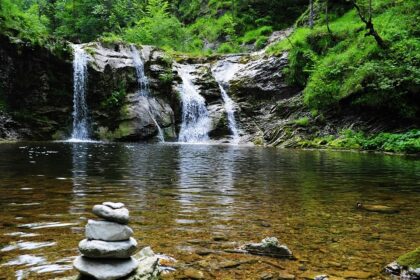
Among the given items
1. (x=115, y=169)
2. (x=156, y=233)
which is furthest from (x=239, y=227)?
(x=115, y=169)

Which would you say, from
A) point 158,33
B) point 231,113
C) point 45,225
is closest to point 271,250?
point 45,225

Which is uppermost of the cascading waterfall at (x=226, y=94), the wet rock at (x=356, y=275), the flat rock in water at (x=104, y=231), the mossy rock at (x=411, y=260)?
the cascading waterfall at (x=226, y=94)

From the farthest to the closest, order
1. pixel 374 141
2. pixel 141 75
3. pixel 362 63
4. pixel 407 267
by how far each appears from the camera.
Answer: pixel 141 75 → pixel 362 63 → pixel 374 141 → pixel 407 267

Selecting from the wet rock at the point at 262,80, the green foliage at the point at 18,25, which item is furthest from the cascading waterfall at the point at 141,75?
the wet rock at the point at 262,80

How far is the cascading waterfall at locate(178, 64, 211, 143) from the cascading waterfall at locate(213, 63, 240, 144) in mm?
1765

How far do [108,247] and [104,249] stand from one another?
1.7 inches

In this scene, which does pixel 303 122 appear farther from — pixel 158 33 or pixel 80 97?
pixel 158 33

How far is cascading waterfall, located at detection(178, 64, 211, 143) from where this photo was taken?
3172cm

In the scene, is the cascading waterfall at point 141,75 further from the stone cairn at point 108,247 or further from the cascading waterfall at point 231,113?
the stone cairn at point 108,247

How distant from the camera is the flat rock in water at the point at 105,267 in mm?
3422

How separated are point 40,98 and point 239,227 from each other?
89.3 ft

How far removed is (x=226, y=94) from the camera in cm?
3431

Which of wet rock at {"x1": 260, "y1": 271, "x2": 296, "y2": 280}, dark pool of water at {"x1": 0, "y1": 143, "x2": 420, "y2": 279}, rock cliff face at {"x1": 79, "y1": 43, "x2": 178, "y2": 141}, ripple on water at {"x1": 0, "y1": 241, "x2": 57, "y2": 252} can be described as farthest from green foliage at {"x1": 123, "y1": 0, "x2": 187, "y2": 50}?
wet rock at {"x1": 260, "y1": 271, "x2": 296, "y2": 280}

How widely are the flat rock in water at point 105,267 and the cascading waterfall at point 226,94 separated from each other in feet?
89.5
